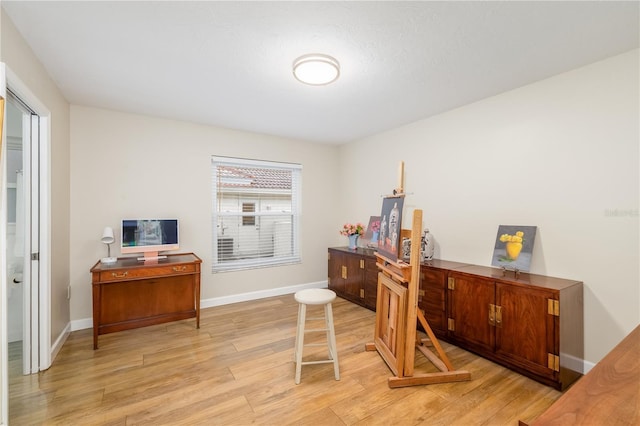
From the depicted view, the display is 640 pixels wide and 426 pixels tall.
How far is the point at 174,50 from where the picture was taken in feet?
7.05

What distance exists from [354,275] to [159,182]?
2.88 meters

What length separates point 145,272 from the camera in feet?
9.88

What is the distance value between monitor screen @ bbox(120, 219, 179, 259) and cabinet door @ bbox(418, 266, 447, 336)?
9.48 feet

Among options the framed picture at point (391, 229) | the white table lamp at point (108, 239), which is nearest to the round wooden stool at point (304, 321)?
the framed picture at point (391, 229)

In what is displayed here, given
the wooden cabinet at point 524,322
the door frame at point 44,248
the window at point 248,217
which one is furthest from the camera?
the window at point 248,217

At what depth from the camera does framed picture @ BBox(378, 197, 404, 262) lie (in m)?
2.49

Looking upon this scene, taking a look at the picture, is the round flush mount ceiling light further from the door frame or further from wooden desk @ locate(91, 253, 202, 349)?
wooden desk @ locate(91, 253, 202, 349)

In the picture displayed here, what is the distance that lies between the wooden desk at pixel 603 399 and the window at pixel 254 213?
12.7 ft

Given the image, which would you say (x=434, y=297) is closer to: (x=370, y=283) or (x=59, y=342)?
(x=370, y=283)

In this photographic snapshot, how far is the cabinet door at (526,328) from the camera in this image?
7.19ft

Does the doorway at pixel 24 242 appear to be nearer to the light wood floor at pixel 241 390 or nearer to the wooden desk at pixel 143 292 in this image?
the light wood floor at pixel 241 390

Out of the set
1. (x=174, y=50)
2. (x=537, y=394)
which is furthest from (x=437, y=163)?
(x=174, y=50)

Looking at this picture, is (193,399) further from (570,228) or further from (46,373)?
(570,228)

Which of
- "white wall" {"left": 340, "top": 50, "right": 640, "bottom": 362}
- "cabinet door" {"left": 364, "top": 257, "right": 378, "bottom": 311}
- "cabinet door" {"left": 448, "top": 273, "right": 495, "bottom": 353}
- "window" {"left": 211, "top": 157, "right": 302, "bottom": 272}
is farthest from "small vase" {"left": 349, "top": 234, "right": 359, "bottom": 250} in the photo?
"cabinet door" {"left": 448, "top": 273, "right": 495, "bottom": 353}
